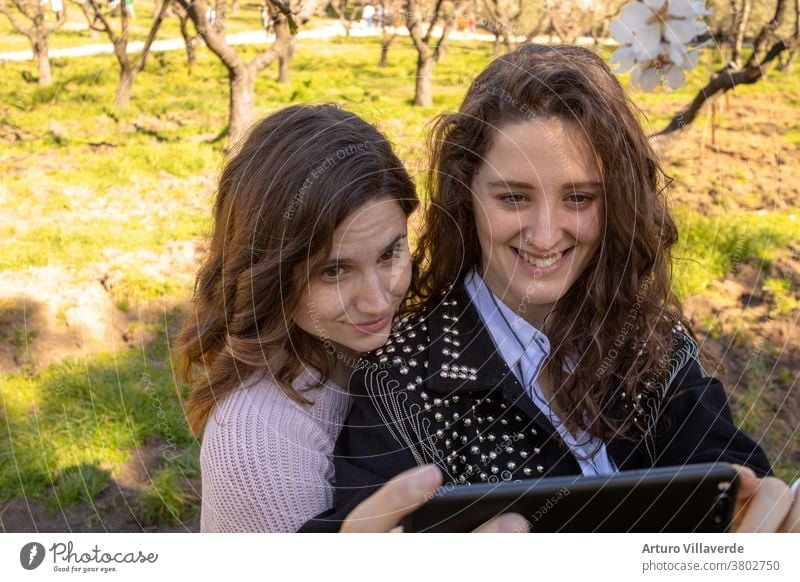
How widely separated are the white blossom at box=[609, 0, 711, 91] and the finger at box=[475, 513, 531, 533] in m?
0.72

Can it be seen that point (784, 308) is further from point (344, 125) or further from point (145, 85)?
point (145, 85)

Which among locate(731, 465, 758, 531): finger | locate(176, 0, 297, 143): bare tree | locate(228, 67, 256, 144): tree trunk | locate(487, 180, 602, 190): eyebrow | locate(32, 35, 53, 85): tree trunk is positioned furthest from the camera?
locate(32, 35, 53, 85): tree trunk

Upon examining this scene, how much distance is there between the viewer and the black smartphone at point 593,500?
2.98 feet

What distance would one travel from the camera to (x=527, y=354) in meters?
1.22

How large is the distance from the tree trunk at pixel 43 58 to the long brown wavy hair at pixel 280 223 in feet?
6.32

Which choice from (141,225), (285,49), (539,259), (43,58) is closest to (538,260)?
(539,259)

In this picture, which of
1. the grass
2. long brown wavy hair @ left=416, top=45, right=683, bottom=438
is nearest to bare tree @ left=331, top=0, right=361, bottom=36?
the grass

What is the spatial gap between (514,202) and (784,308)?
1.97 m

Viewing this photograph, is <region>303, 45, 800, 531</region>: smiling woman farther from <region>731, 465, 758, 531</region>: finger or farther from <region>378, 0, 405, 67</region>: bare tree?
<region>378, 0, 405, 67</region>: bare tree

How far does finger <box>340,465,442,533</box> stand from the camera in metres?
0.89

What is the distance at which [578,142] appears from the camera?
114 cm
